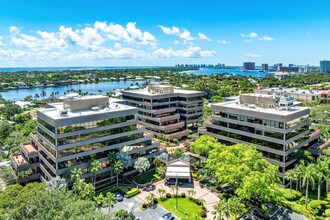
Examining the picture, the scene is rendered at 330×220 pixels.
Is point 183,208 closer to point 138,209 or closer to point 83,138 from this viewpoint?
point 138,209

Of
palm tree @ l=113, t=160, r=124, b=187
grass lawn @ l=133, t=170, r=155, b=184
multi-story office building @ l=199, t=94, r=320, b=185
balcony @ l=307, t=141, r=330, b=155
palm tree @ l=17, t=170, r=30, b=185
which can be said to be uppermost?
multi-story office building @ l=199, t=94, r=320, b=185

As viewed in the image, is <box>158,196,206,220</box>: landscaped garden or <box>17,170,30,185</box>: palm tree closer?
<box>158,196,206,220</box>: landscaped garden

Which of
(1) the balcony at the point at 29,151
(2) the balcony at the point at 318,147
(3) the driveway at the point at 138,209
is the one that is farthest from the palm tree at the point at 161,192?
(2) the balcony at the point at 318,147

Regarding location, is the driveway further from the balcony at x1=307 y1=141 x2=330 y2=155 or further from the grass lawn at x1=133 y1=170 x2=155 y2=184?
the balcony at x1=307 y1=141 x2=330 y2=155

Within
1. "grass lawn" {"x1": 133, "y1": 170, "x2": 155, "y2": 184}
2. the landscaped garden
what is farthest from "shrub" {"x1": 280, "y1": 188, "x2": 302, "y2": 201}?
"grass lawn" {"x1": 133, "y1": 170, "x2": 155, "y2": 184}

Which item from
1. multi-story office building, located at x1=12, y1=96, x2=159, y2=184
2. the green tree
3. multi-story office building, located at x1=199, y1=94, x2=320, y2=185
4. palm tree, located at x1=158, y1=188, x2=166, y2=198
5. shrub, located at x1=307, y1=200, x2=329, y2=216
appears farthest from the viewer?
the green tree

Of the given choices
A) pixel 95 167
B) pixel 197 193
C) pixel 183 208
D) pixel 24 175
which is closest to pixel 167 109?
pixel 197 193

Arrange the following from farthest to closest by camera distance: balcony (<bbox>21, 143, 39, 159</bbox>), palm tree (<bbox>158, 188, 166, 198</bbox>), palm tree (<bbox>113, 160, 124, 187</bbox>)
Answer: balcony (<bbox>21, 143, 39, 159</bbox>) < palm tree (<bbox>113, 160, 124, 187</bbox>) < palm tree (<bbox>158, 188, 166, 198</bbox>)

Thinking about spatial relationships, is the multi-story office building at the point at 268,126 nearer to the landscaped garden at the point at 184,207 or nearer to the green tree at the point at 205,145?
the green tree at the point at 205,145
